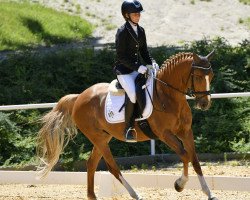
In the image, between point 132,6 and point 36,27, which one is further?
point 36,27

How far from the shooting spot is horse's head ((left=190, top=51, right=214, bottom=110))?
8133mm

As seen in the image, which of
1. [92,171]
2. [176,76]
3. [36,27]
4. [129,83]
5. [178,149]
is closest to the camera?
[178,149]

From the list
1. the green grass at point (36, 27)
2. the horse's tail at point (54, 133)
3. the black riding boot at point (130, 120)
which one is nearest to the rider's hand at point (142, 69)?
the black riding boot at point (130, 120)

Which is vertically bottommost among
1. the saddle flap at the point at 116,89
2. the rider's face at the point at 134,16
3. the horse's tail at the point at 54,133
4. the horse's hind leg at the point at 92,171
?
the horse's hind leg at the point at 92,171

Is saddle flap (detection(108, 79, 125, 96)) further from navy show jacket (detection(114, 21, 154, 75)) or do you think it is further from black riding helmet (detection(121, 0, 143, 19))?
black riding helmet (detection(121, 0, 143, 19))

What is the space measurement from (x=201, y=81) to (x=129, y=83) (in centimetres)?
104

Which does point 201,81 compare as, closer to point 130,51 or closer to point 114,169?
point 130,51

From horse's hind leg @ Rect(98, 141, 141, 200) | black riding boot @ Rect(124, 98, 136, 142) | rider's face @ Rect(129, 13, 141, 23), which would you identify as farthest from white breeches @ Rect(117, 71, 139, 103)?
horse's hind leg @ Rect(98, 141, 141, 200)

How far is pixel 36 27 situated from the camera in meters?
20.1

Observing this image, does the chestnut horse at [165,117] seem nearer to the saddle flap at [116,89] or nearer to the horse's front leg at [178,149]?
the horse's front leg at [178,149]

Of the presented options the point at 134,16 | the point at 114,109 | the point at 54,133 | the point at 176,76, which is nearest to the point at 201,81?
the point at 176,76

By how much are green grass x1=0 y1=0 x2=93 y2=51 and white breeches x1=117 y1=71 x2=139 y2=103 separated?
9.75 metres

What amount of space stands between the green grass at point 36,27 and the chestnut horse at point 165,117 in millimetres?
8876

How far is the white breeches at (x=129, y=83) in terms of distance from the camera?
28.5ft
